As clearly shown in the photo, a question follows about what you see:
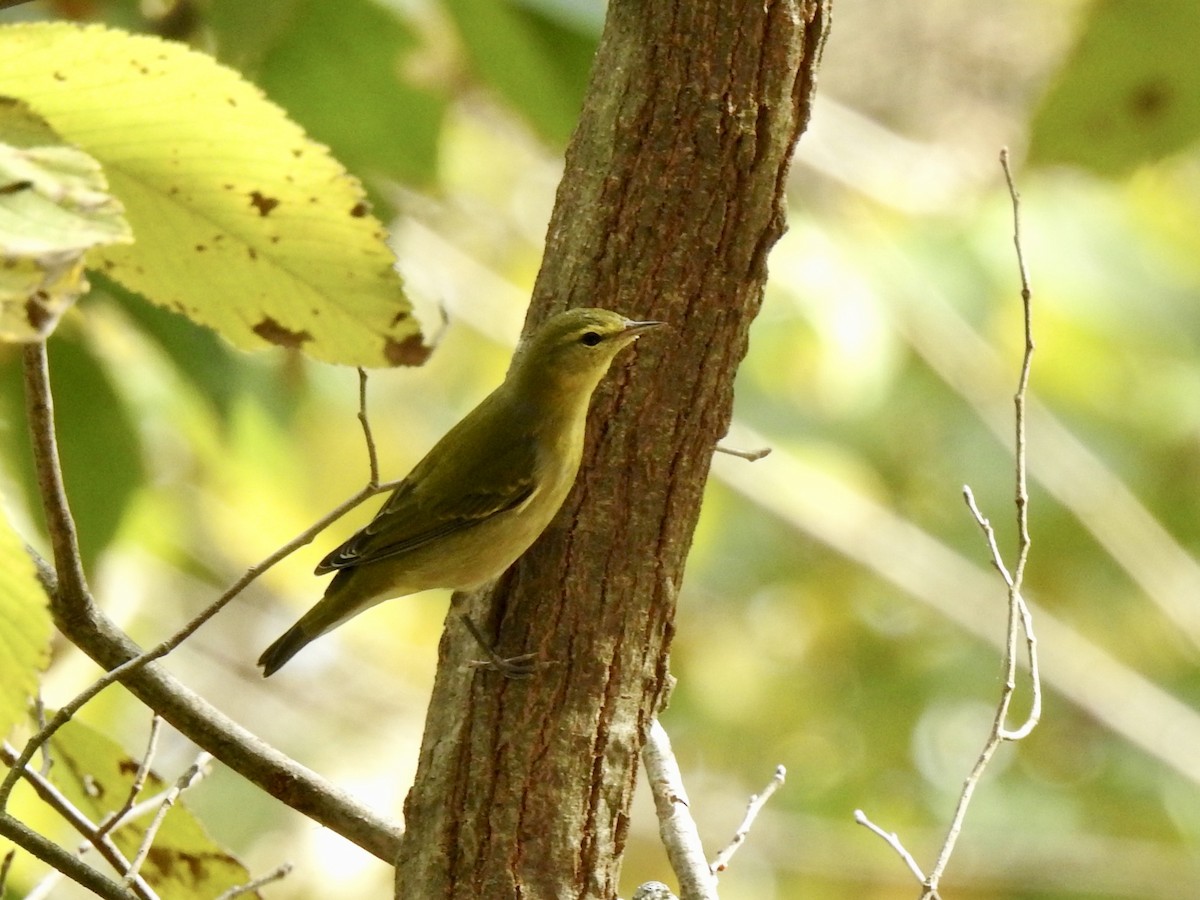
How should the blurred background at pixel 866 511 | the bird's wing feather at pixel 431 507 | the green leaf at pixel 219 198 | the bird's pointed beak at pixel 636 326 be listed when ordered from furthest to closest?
the blurred background at pixel 866 511
the bird's wing feather at pixel 431 507
the bird's pointed beak at pixel 636 326
the green leaf at pixel 219 198

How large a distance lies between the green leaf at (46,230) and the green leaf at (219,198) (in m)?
0.21

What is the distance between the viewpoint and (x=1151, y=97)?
237 centimetres

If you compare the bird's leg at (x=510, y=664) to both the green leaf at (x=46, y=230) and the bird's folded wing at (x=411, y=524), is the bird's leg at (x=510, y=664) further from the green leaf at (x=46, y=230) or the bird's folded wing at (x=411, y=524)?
the green leaf at (x=46, y=230)

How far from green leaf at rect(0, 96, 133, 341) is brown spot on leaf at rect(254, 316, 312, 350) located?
1.55ft

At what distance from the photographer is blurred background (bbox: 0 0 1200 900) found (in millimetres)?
5629

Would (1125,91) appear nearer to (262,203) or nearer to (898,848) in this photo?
(898,848)

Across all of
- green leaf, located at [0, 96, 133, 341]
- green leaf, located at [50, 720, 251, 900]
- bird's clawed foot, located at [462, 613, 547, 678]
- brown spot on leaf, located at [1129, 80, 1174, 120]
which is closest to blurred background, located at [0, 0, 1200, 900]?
green leaf, located at [50, 720, 251, 900]

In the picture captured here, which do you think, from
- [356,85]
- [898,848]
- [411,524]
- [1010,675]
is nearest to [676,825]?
[898,848]

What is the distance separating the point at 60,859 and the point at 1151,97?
2014 mm

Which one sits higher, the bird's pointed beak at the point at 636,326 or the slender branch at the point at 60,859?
the bird's pointed beak at the point at 636,326

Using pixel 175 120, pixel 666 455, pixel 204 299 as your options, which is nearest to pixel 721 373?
pixel 666 455

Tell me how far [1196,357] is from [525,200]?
357 cm

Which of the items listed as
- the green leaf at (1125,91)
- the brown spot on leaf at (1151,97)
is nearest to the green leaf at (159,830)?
the green leaf at (1125,91)

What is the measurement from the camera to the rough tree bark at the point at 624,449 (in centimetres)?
209
